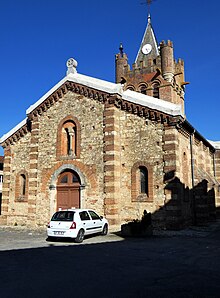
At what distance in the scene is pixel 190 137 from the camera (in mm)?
19859

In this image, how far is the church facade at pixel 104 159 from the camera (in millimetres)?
16562

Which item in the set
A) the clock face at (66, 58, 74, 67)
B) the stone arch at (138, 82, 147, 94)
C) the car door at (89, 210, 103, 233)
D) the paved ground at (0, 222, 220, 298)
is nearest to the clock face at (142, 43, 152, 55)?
the stone arch at (138, 82, 147, 94)

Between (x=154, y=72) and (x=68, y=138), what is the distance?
14.3 meters

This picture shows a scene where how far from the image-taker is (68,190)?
18.8 m

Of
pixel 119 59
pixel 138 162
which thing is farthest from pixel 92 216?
pixel 119 59

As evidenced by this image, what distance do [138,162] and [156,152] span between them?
1.22 meters

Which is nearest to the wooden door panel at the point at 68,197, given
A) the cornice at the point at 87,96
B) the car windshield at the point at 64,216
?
the car windshield at the point at 64,216

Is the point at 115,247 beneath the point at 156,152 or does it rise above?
beneath

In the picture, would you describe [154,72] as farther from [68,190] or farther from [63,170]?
[68,190]

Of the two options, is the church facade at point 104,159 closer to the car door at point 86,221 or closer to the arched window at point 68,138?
the arched window at point 68,138

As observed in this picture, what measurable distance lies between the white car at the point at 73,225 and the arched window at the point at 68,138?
5.80 metres

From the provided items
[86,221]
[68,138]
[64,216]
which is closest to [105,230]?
[86,221]

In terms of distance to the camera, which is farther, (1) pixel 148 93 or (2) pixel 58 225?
(1) pixel 148 93

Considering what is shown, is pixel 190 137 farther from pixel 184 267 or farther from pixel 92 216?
pixel 184 267
